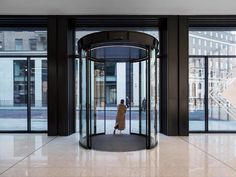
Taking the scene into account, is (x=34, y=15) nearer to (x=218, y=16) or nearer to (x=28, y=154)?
(x=28, y=154)

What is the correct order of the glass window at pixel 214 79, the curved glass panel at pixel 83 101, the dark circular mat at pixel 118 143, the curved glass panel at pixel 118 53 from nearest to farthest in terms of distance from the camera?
the dark circular mat at pixel 118 143, the curved glass panel at pixel 83 101, the curved glass panel at pixel 118 53, the glass window at pixel 214 79

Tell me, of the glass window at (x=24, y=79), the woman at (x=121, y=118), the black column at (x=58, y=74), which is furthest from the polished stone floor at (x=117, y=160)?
the glass window at (x=24, y=79)

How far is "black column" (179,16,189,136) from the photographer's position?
24.9ft

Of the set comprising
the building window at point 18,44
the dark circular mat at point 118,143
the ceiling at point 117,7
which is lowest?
the dark circular mat at point 118,143

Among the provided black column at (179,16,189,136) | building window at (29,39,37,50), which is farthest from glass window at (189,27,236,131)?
building window at (29,39,37,50)

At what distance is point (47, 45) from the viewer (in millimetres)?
7684

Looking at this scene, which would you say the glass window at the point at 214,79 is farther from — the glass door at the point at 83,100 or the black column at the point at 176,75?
the glass door at the point at 83,100

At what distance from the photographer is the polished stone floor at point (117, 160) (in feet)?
13.6

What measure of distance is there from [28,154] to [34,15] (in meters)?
4.37

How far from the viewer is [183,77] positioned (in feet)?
24.9

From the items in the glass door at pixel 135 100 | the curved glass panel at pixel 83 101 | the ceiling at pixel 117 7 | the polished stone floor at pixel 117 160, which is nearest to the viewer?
the polished stone floor at pixel 117 160

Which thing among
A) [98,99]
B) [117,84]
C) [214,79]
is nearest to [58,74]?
[98,99]

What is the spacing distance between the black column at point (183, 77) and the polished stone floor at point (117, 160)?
0.80 m

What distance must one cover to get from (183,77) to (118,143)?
2899 millimetres
